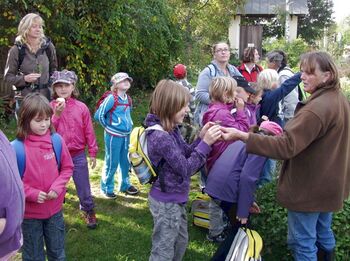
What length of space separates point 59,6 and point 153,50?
403 centimetres

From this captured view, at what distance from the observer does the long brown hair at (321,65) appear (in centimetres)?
262

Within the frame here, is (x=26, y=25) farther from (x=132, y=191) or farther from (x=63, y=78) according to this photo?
(x=132, y=191)

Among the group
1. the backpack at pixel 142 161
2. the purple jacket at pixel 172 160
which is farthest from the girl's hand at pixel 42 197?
the purple jacket at pixel 172 160

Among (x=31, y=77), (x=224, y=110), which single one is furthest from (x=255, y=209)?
(x=31, y=77)

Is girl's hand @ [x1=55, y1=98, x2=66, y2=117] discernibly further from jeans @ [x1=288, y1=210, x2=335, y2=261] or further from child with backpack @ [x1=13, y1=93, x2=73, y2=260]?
jeans @ [x1=288, y1=210, x2=335, y2=261]

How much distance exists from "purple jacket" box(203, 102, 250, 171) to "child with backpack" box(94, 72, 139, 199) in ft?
5.13

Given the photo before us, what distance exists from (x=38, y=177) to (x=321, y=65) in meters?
2.15

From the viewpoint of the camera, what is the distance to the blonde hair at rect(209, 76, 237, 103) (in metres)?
3.53

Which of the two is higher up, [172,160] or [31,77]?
[31,77]

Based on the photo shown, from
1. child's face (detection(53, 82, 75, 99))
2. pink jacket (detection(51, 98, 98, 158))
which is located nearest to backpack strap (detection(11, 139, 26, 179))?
pink jacket (detection(51, 98, 98, 158))

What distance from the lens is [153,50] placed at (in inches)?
444

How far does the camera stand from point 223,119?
11.1ft

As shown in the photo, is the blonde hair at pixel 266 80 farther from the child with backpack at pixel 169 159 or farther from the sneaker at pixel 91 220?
the sneaker at pixel 91 220

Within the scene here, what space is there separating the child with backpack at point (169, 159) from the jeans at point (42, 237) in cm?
76
